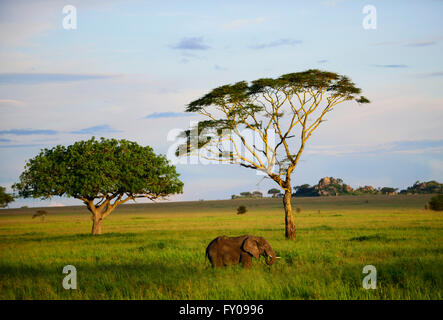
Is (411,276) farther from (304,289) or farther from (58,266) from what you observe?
(58,266)

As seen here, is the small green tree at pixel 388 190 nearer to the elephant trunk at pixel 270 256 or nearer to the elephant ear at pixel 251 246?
the elephant trunk at pixel 270 256

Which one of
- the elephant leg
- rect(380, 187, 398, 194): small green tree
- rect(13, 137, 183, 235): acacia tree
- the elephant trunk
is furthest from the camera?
rect(380, 187, 398, 194): small green tree

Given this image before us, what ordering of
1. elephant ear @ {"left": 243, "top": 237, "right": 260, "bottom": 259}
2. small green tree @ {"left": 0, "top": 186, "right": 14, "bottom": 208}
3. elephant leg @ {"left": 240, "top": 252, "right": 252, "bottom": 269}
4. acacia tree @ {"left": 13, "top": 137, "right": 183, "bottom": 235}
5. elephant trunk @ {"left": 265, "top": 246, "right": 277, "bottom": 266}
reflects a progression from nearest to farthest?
1. elephant ear @ {"left": 243, "top": 237, "right": 260, "bottom": 259}
2. elephant leg @ {"left": 240, "top": 252, "right": 252, "bottom": 269}
3. elephant trunk @ {"left": 265, "top": 246, "right": 277, "bottom": 266}
4. acacia tree @ {"left": 13, "top": 137, "right": 183, "bottom": 235}
5. small green tree @ {"left": 0, "top": 186, "right": 14, "bottom": 208}

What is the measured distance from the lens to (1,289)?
1320cm

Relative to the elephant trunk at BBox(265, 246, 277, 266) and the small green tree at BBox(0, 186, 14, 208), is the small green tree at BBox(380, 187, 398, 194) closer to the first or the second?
the small green tree at BBox(0, 186, 14, 208)

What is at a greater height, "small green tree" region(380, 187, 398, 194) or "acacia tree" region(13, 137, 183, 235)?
"acacia tree" region(13, 137, 183, 235)

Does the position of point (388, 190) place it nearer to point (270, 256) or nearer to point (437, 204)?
point (437, 204)

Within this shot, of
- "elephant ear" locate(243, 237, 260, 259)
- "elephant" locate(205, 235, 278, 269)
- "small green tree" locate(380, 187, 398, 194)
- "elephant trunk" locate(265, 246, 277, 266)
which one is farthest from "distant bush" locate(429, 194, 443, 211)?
"small green tree" locate(380, 187, 398, 194)

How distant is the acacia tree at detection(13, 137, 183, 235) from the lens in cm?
3531

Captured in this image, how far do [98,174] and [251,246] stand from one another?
2299 centimetres

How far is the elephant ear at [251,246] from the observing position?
1456cm

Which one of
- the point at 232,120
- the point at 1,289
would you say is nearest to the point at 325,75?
the point at 232,120

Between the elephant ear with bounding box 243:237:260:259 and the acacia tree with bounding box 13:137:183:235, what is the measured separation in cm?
2214

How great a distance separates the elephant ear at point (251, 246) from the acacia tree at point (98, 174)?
22.1 meters
